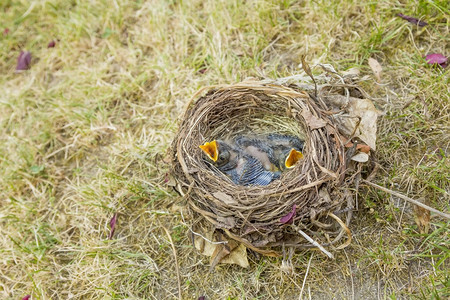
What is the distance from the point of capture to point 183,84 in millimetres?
3355

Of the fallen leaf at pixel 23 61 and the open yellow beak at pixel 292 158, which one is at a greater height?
the fallen leaf at pixel 23 61

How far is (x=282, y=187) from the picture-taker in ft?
7.60

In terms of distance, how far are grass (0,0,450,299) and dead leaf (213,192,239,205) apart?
1.32 ft

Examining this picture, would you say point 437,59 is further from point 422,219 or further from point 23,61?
point 23,61

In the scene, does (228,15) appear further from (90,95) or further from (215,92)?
(90,95)

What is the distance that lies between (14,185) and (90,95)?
940 millimetres

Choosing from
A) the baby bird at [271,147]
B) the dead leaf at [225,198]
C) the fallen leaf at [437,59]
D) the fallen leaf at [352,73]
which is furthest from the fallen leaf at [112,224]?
the fallen leaf at [437,59]

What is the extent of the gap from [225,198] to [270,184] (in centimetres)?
29

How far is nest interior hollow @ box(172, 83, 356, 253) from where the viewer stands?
225 cm

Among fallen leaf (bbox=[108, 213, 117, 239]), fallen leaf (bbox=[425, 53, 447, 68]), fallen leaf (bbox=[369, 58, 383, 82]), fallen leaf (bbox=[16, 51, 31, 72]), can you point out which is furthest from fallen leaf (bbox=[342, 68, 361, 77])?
fallen leaf (bbox=[16, 51, 31, 72])

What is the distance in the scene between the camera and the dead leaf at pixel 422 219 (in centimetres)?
229

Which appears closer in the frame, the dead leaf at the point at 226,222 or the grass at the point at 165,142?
the dead leaf at the point at 226,222

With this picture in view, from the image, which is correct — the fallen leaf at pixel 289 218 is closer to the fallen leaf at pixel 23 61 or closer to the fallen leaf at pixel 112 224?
the fallen leaf at pixel 112 224

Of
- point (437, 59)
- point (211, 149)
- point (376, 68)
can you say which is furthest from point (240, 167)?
point (437, 59)
